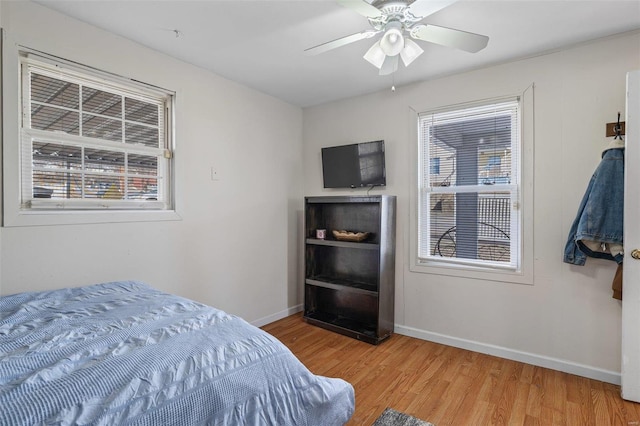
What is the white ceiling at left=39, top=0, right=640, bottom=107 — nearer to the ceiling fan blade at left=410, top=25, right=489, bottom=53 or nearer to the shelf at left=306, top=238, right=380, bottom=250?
the ceiling fan blade at left=410, top=25, right=489, bottom=53

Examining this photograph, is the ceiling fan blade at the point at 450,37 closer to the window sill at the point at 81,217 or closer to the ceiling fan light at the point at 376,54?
the ceiling fan light at the point at 376,54

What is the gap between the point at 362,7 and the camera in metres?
1.55

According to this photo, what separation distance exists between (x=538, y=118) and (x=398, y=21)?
60.3 inches

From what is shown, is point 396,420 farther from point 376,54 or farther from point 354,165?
point 354,165

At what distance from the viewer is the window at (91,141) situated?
77.2 inches

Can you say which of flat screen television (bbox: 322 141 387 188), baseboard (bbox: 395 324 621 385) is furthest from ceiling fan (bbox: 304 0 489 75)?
baseboard (bbox: 395 324 621 385)

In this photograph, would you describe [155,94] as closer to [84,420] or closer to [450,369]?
[84,420]

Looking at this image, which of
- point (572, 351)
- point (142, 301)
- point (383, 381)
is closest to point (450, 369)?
point (383, 381)

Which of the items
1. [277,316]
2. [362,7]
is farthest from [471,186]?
[277,316]

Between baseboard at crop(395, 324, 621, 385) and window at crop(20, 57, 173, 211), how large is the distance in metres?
2.51

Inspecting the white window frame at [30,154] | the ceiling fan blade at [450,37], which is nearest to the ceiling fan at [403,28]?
the ceiling fan blade at [450,37]

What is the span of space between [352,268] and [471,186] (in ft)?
4.69

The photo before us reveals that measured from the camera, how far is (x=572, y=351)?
237 cm

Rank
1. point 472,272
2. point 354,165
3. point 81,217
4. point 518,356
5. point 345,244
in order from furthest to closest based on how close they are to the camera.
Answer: point 354,165 < point 345,244 < point 472,272 < point 518,356 < point 81,217
